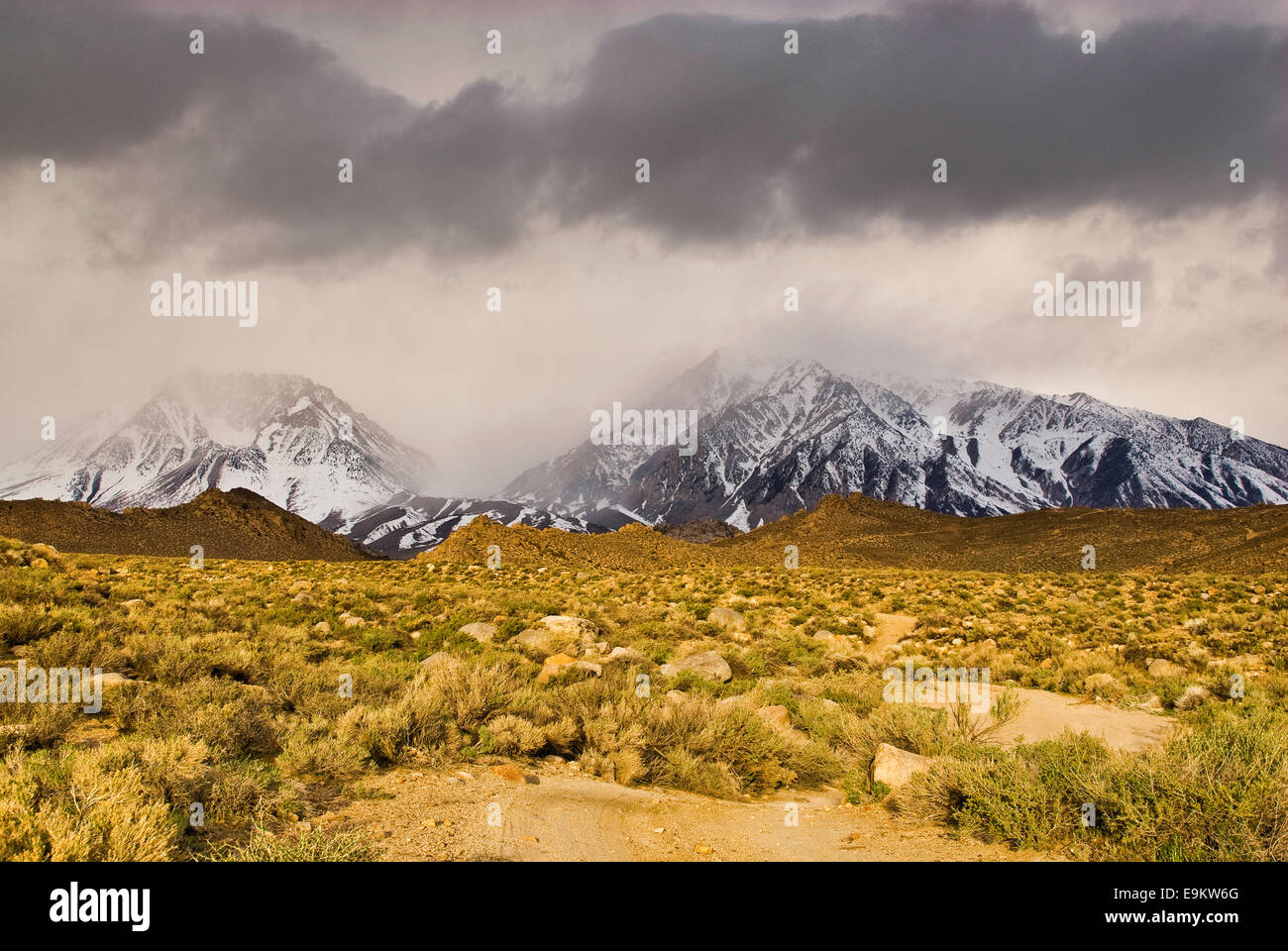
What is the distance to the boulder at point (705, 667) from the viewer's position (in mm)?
12891

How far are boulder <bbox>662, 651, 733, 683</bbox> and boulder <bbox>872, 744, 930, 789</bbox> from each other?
218 inches

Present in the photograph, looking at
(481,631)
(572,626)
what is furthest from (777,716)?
(481,631)

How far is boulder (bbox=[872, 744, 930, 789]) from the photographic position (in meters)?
6.86

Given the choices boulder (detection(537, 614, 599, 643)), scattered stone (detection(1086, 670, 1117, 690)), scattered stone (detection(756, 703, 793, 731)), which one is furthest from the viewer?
boulder (detection(537, 614, 599, 643))

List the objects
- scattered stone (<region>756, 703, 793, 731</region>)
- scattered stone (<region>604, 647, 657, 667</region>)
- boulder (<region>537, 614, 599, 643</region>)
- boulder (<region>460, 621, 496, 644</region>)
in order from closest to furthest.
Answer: scattered stone (<region>756, 703, 793, 731</region>) → scattered stone (<region>604, 647, 657, 667</region>) → boulder (<region>460, 621, 496, 644</region>) → boulder (<region>537, 614, 599, 643</region>)

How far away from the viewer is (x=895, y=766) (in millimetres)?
7020

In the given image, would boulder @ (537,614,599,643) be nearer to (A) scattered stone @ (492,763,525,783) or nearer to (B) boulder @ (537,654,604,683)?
(B) boulder @ (537,654,604,683)

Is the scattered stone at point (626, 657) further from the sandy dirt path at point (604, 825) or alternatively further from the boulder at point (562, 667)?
the sandy dirt path at point (604, 825)

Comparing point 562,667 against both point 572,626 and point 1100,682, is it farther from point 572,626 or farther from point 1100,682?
point 1100,682

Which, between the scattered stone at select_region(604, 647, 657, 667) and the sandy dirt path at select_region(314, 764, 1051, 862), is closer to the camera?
the sandy dirt path at select_region(314, 764, 1051, 862)

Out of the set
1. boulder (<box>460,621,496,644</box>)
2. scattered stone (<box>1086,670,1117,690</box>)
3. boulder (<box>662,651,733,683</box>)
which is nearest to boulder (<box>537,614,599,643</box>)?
boulder (<box>460,621,496,644</box>)
